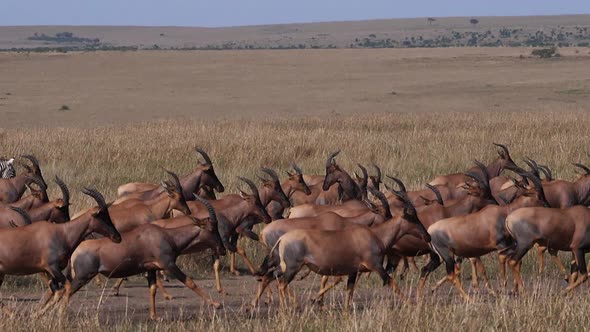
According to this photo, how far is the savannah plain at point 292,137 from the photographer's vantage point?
9812 mm

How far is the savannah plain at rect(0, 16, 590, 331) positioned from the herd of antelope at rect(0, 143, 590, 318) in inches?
12.0

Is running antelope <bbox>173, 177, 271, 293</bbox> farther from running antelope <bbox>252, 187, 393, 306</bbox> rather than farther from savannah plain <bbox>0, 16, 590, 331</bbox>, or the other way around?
running antelope <bbox>252, 187, 393, 306</bbox>

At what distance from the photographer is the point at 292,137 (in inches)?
939

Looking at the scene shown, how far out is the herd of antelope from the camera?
10664 millimetres

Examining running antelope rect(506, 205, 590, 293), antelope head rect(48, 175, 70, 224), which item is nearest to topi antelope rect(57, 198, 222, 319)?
antelope head rect(48, 175, 70, 224)

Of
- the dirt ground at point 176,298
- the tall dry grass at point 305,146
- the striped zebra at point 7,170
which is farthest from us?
the tall dry grass at point 305,146

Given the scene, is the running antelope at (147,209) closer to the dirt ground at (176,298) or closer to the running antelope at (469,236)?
the dirt ground at (176,298)

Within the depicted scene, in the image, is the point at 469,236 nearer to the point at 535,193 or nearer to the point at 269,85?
the point at 535,193

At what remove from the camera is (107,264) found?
1070cm

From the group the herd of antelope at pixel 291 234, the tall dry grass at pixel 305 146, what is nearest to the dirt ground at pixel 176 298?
the herd of antelope at pixel 291 234

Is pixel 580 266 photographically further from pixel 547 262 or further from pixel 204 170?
pixel 204 170

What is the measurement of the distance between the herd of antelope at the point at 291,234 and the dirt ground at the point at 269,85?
73.8ft

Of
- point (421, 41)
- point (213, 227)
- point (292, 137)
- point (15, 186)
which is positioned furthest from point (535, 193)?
point (421, 41)

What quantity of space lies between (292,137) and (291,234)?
13225 millimetres
